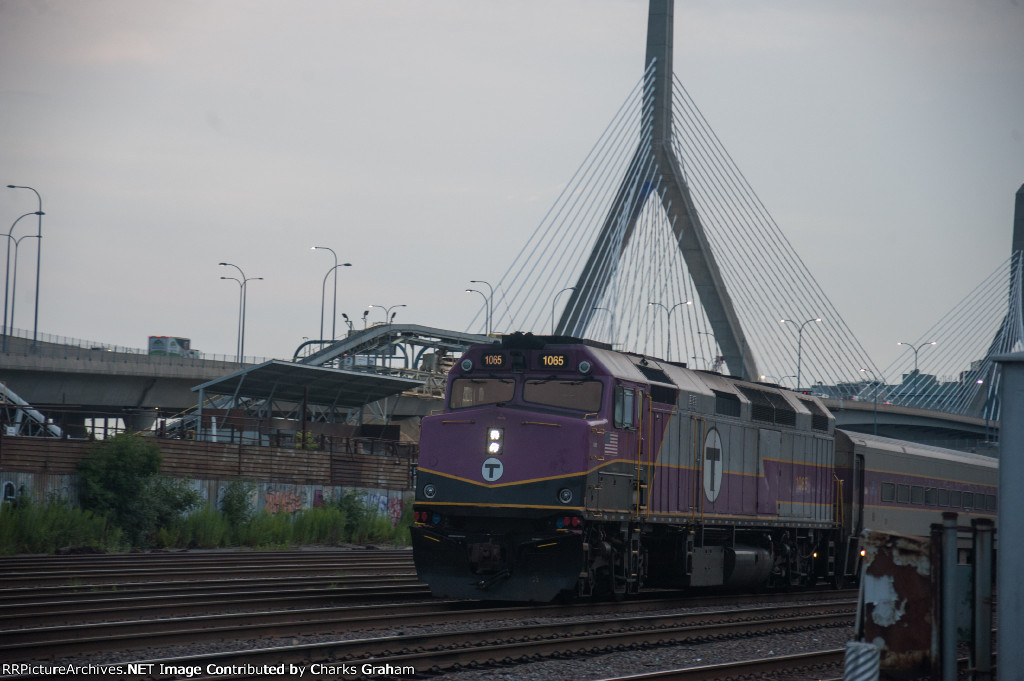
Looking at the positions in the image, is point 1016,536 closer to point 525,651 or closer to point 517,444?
point 525,651

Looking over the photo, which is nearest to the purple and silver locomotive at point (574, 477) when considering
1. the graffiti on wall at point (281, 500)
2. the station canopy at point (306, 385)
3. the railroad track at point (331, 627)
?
the railroad track at point (331, 627)

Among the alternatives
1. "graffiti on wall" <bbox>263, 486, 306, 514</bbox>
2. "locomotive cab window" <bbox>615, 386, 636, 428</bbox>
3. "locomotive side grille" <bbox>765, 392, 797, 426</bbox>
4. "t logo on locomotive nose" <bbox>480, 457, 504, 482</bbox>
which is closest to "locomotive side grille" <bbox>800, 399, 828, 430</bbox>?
"locomotive side grille" <bbox>765, 392, 797, 426</bbox>

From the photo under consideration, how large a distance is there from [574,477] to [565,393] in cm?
152

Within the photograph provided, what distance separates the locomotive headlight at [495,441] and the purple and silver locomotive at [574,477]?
0.02 m

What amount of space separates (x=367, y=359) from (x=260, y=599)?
64603 mm

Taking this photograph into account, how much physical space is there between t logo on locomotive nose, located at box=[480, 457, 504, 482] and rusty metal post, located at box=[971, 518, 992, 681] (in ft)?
28.2

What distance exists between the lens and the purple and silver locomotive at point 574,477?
16.8m

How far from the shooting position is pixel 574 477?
54.5 ft

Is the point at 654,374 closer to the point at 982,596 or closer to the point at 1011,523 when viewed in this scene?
the point at 982,596

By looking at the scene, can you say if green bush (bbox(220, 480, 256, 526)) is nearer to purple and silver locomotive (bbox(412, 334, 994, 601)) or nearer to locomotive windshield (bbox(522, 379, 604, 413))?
purple and silver locomotive (bbox(412, 334, 994, 601))

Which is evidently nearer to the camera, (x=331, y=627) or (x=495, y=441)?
(x=331, y=627)

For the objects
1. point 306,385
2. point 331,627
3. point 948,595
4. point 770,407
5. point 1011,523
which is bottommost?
point 331,627

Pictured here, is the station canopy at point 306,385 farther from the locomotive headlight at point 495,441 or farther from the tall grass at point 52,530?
the locomotive headlight at point 495,441

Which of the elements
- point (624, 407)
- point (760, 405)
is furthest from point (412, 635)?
point (760, 405)
